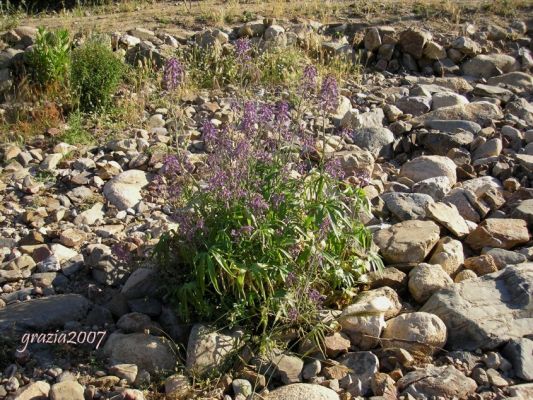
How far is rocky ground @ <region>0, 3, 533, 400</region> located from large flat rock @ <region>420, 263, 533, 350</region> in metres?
0.01

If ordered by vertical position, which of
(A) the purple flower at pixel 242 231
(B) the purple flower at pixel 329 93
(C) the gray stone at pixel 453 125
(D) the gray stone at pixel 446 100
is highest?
(B) the purple flower at pixel 329 93

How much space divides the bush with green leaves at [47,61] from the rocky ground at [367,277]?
378mm

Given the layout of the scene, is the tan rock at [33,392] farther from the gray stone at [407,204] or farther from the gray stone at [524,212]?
the gray stone at [524,212]

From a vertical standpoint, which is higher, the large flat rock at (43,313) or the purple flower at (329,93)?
the purple flower at (329,93)

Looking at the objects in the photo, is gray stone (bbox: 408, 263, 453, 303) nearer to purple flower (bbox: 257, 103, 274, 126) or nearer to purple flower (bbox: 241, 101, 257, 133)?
purple flower (bbox: 257, 103, 274, 126)

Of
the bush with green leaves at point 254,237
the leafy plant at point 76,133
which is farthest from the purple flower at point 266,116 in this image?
the leafy plant at point 76,133

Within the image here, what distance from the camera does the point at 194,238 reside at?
4.67m

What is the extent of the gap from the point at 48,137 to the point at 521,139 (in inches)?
211

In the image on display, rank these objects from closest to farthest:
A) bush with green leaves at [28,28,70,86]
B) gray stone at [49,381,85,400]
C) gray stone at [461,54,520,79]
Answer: gray stone at [49,381,85,400], bush with green leaves at [28,28,70,86], gray stone at [461,54,520,79]

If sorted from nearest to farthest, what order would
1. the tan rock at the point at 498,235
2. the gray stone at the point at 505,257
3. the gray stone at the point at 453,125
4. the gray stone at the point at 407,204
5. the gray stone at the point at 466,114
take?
the gray stone at the point at 505,257 → the tan rock at the point at 498,235 → the gray stone at the point at 407,204 → the gray stone at the point at 453,125 → the gray stone at the point at 466,114

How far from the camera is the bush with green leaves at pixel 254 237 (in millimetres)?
4508

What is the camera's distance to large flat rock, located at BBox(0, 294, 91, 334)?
4722 millimetres

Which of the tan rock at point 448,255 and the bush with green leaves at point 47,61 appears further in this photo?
the bush with green leaves at point 47,61

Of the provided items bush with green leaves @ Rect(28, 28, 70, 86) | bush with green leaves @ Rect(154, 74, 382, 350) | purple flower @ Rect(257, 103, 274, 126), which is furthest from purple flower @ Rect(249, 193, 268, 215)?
bush with green leaves @ Rect(28, 28, 70, 86)
